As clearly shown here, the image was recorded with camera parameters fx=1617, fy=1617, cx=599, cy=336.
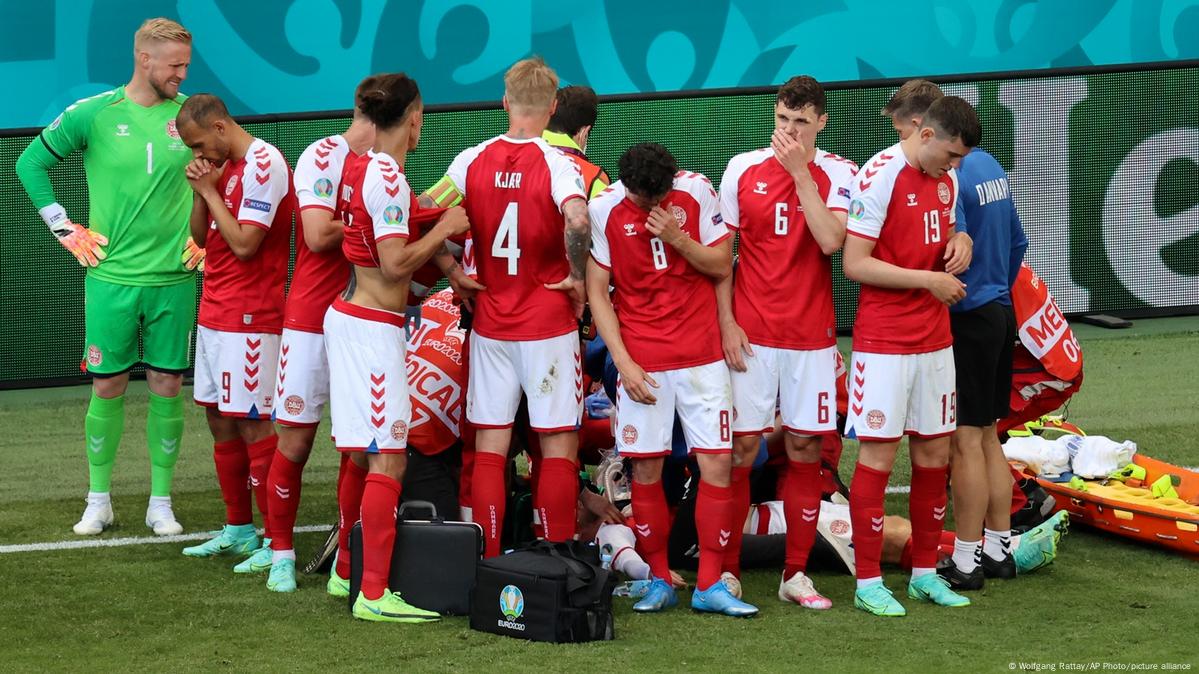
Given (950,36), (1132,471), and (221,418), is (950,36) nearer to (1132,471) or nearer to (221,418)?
(1132,471)

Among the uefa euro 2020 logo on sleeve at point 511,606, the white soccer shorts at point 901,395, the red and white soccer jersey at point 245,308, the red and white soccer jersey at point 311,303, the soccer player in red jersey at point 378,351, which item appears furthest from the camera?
the red and white soccer jersey at point 245,308

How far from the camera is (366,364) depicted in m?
6.25

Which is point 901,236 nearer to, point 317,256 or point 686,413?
point 686,413

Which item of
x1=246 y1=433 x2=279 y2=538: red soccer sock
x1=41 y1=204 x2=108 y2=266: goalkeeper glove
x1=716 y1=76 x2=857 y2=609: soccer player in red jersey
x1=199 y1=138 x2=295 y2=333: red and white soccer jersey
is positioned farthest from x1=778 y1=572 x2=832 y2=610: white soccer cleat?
x1=41 y1=204 x2=108 y2=266: goalkeeper glove

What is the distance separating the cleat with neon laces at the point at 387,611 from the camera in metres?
6.21

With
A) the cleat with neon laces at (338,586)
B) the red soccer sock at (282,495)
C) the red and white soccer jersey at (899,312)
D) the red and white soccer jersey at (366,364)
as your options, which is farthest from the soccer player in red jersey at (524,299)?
the red and white soccer jersey at (899,312)

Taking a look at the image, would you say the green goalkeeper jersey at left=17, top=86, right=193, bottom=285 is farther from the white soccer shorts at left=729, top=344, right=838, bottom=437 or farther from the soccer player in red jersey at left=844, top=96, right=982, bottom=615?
the soccer player in red jersey at left=844, top=96, right=982, bottom=615

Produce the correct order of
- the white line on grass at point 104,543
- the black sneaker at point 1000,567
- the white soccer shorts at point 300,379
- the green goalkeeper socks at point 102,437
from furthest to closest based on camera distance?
the green goalkeeper socks at point 102,437, the white line on grass at point 104,543, the black sneaker at point 1000,567, the white soccer shorts at point 300,379

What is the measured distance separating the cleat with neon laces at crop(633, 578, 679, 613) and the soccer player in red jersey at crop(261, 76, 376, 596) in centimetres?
122

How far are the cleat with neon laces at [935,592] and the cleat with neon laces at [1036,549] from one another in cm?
47

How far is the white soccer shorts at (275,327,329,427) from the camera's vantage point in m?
6.73

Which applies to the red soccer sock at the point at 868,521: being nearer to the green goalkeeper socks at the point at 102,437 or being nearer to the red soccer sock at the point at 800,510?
the red soccer sock at the point at 800,510

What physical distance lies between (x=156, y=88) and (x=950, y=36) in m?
8.33

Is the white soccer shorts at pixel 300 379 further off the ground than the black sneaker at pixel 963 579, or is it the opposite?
the white soccer shorts at pixel 300 379
